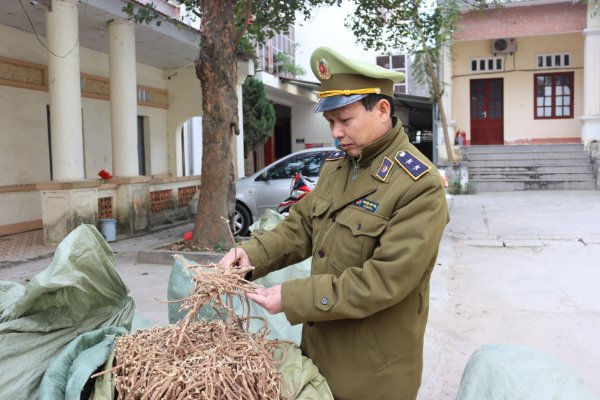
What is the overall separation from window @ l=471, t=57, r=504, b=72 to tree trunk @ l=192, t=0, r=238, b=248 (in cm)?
1399

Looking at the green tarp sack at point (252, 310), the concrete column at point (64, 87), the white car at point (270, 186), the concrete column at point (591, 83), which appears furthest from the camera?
the concrete column at point (591, 83)

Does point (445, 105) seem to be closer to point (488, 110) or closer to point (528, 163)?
point (488, 110)

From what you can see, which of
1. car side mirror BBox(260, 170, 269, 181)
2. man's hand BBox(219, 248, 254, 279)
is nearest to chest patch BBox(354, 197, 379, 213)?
man's hand BBox(219, 248, 254, 279)

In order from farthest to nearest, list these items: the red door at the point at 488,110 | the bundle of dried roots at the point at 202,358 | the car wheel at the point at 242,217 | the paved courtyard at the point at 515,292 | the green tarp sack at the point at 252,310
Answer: the red door at the point at 488,110
the car wheel at the point at 242,217
the paved courtyard at the point at 515,292
the green tarp sack at the point at 252,310
the bundle of dried roots at the point at 202,358

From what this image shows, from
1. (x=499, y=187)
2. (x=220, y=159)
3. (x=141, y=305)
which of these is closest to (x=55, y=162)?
(x=220, y=159)

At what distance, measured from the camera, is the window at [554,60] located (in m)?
18.3

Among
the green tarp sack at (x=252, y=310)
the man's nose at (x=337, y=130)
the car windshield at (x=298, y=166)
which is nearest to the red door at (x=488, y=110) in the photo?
the car windshield at (x=298, y=166)

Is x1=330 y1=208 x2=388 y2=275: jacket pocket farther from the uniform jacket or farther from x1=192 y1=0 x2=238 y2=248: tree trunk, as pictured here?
x1=192 y1=0 x2=238 y2=248: tree trunk

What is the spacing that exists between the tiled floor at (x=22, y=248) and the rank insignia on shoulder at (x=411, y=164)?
669 cm

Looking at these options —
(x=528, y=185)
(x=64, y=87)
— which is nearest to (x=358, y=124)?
(x=64, y=87)

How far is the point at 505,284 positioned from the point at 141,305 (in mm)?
3703

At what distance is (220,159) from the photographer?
269 inches

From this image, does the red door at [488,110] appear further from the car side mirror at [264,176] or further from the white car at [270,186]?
the car side mirror at [264,176]

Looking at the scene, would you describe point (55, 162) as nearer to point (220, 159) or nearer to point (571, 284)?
point (220, 159)
